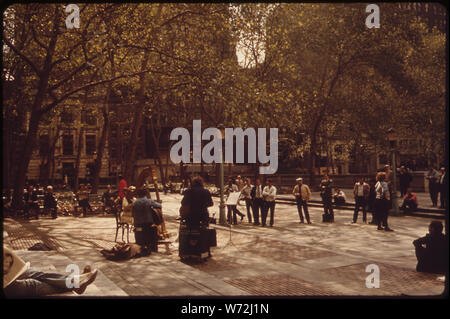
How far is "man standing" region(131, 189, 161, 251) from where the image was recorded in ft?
33.8

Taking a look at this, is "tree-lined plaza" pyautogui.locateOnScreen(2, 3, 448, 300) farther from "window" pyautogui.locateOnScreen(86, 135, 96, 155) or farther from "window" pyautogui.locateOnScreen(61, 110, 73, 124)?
"window" pyautogui.locateOnScreen(86, 135, 96, 155)

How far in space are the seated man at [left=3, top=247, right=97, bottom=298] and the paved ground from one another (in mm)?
368

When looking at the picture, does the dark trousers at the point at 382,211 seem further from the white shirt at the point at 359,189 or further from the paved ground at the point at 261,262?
the white shirt at the point at 359,189

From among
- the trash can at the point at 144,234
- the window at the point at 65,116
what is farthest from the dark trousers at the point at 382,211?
the window at the point at 65,116

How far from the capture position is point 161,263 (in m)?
9.06

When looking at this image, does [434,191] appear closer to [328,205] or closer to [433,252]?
[328,205]

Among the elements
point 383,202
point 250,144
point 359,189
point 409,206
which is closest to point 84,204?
point 359,189

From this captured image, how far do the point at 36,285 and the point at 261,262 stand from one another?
5.39m

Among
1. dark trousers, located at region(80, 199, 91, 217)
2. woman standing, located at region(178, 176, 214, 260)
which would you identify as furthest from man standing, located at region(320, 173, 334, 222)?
dark trousers, located at region(80, 199, 91, 217)

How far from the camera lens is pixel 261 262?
9.61 m

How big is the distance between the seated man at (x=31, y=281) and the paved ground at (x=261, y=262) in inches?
14.5
